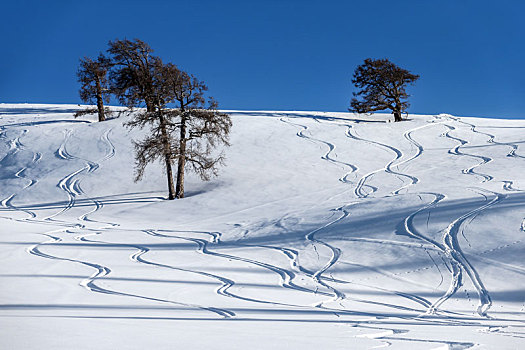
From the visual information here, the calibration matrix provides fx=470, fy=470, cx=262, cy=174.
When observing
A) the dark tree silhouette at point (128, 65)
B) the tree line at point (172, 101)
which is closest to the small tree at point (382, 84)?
the tree line at point (172, 101)

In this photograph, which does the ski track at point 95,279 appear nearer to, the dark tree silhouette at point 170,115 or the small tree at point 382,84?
the dark tree silhouette at point 170,115

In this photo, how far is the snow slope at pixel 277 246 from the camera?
216 inches

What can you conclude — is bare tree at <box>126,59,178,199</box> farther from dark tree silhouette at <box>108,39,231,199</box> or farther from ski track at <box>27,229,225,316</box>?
ski track at <box>27,229,225,316</box>

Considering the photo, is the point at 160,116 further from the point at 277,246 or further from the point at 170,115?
the point at 277,246

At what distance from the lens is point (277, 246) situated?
13.3 m

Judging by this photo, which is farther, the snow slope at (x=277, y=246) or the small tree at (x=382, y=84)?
the small tree at (x=382, y=84)

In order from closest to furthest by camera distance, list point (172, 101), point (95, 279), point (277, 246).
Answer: point (95, 279)
point (277, 246)
point (172, 101)

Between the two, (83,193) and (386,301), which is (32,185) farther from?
(386,301)

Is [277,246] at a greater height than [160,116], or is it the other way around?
[160,116]

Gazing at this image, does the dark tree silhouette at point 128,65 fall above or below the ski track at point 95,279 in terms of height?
above

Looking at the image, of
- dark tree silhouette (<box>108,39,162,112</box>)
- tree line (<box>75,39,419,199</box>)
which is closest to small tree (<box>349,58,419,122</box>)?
tree line (<box>75,39,419,199</box>)

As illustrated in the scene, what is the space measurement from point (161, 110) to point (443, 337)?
763 inches

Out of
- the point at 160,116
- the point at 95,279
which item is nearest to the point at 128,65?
the point at 160,116

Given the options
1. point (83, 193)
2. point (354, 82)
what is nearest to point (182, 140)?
point (83, 193)
